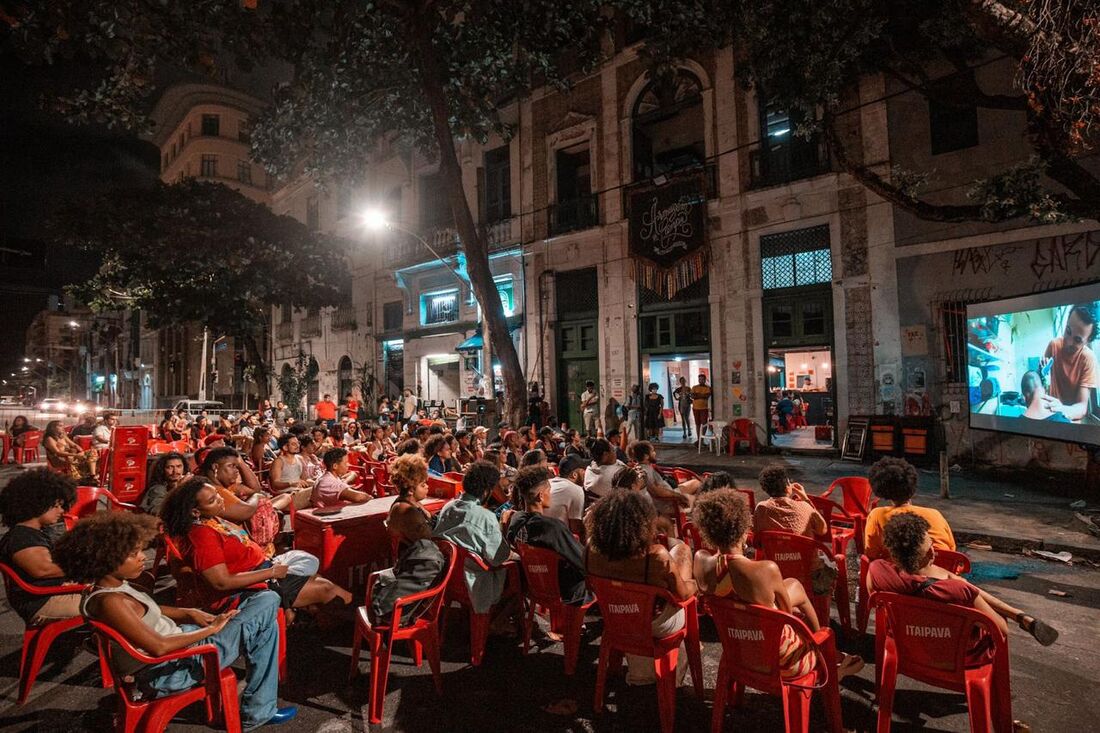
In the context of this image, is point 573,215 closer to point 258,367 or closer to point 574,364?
point 574,364

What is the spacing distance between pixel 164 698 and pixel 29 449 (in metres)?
19.0

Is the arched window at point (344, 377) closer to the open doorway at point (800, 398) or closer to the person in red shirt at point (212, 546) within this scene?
the open doorway at point (800, 398)

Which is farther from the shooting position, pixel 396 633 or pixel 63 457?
pixel 63 457

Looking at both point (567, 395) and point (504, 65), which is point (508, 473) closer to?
point (567, 395)

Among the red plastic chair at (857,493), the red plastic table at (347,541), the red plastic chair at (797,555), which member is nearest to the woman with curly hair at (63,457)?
the red plastic table at (347,541)

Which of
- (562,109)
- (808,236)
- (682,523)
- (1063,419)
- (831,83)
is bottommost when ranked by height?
(682,523)

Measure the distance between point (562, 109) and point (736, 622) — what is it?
1863 centimetres

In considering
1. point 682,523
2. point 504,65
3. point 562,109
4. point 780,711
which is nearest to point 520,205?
point 562,109

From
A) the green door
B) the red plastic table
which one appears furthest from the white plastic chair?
the red plastic table

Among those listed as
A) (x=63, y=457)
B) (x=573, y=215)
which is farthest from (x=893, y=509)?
(x=573, y=215)

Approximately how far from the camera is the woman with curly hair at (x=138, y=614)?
8.42ft

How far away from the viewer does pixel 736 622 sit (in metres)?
2.73

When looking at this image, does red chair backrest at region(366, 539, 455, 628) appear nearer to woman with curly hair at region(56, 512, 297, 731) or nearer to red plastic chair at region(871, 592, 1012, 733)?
woman with curly hair at region(56, 512, 297, 731)

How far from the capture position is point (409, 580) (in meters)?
3.51
